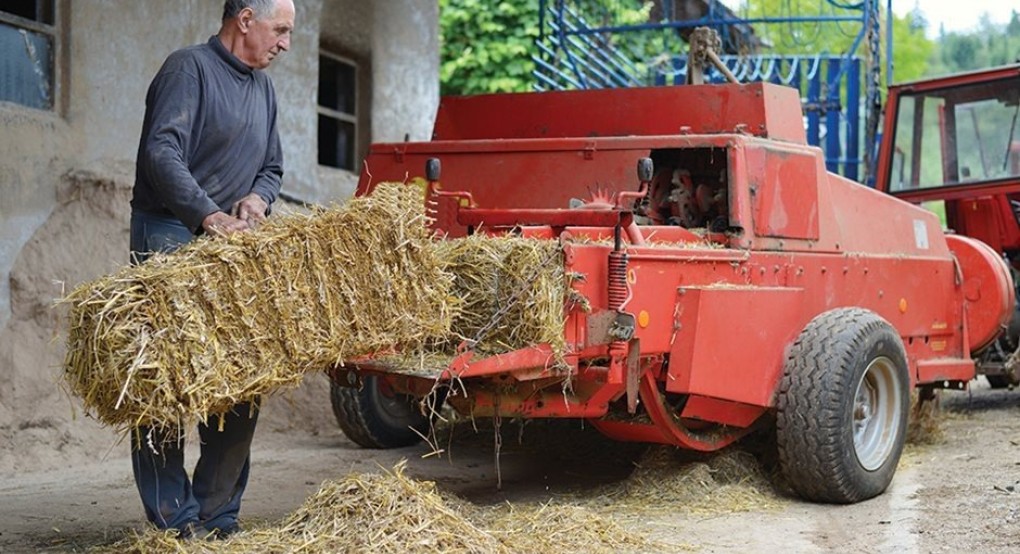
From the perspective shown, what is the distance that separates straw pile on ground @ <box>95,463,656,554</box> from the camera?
16.3 ft

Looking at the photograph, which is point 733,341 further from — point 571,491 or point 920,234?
point 920,234

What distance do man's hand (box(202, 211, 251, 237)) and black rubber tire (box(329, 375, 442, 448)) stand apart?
10.7 feet

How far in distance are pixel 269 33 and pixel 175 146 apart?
62 centimetres

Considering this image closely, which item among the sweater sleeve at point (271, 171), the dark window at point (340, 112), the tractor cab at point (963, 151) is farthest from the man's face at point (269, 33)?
the tractor cab at point (963, 151)

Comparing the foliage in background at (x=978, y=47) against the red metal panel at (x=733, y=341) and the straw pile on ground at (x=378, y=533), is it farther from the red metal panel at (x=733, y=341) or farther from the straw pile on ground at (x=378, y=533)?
the straw pile on ground at (x=378, y=533)

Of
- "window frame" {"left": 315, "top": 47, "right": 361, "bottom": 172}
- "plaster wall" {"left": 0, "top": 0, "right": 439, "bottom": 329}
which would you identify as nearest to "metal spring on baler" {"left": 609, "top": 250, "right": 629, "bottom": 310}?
"plaster wall" {"left": 0, "top": 0, "right": 439, "bottom": 329}

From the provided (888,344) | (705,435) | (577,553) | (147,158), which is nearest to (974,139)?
(888,344)

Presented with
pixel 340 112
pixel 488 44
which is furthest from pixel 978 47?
pixel 340 112

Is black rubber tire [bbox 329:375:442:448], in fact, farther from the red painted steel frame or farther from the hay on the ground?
the hay on the ground

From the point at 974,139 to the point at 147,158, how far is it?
7.74 meters

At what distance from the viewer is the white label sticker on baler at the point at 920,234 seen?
331 inches

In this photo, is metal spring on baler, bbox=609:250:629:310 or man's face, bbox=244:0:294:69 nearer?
man's face, bbox=244:0:294:69

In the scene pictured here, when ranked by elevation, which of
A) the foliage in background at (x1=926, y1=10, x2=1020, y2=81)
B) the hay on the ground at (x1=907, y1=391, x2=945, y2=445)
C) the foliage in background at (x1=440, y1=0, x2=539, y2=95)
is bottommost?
the hay on the ground at (x1=907, y1=391, x2=945, y2=445)

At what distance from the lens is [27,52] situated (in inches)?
321
